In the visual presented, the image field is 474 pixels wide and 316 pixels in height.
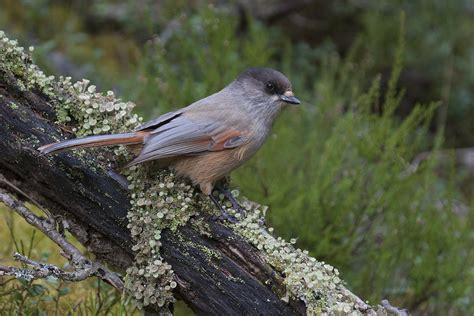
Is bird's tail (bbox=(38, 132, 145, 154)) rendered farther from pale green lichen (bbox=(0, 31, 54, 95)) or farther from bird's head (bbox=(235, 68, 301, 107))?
bird's head (bbox=(235, 68, 301, 107))

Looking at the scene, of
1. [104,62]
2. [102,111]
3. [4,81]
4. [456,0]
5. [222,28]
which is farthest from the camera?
[456,0]

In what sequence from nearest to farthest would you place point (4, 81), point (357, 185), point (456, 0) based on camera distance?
point (4, 81)
point (357, 185)
point (456, 0)

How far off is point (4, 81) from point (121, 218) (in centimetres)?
79

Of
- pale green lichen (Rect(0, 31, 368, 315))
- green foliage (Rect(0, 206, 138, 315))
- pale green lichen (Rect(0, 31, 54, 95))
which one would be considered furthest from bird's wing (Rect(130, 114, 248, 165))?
green foliage (Rect(0, 206, 138, 315))

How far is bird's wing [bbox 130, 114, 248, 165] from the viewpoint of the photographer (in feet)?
9.98

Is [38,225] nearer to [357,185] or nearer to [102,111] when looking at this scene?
[102,111]

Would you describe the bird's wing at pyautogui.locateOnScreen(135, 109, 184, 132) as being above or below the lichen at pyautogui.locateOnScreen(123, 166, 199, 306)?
above

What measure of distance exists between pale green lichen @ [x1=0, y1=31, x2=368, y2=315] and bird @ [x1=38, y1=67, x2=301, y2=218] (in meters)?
0.11

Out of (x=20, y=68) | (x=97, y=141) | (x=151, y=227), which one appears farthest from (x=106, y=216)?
(x=20, y=68)

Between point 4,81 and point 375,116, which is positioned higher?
point 375,116

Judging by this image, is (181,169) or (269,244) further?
(181,169)

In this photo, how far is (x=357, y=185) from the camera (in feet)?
14.4

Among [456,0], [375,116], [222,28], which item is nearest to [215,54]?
[222,28]

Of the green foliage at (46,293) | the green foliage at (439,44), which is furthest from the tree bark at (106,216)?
the green foliage at (439,44)
